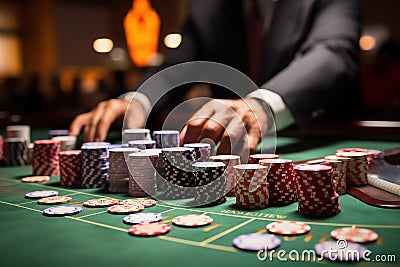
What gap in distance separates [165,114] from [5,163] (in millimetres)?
1194

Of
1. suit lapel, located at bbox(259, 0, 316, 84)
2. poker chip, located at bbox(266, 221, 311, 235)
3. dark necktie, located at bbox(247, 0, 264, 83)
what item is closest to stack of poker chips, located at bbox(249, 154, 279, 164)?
poker chip, located at bbox(266, 221, 311, 235)

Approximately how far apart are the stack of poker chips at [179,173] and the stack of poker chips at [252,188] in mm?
185

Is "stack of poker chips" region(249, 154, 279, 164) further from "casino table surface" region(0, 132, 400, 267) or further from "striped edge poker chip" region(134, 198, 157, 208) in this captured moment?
"striped edge poker chip" region(134, 198, 157, 208)

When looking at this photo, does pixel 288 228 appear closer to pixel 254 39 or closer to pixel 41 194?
pixel 41 194

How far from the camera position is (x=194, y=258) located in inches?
36.3

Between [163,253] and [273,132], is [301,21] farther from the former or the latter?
[163,253]

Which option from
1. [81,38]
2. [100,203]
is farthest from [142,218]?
[81,38]

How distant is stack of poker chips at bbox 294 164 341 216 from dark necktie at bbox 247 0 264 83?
2.30 meters

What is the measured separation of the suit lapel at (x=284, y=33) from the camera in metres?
2.96

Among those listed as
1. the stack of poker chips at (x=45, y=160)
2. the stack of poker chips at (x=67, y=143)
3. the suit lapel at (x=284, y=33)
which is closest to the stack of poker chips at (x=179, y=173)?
the stack of poker chips at (x=45, y=160)

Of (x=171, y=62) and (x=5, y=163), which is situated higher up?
(x=171, y=62)

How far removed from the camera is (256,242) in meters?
0.99

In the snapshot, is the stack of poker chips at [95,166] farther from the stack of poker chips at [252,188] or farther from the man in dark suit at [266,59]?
the stack of poker chips at [252,188]

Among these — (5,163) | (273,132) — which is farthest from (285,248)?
(5,163)
